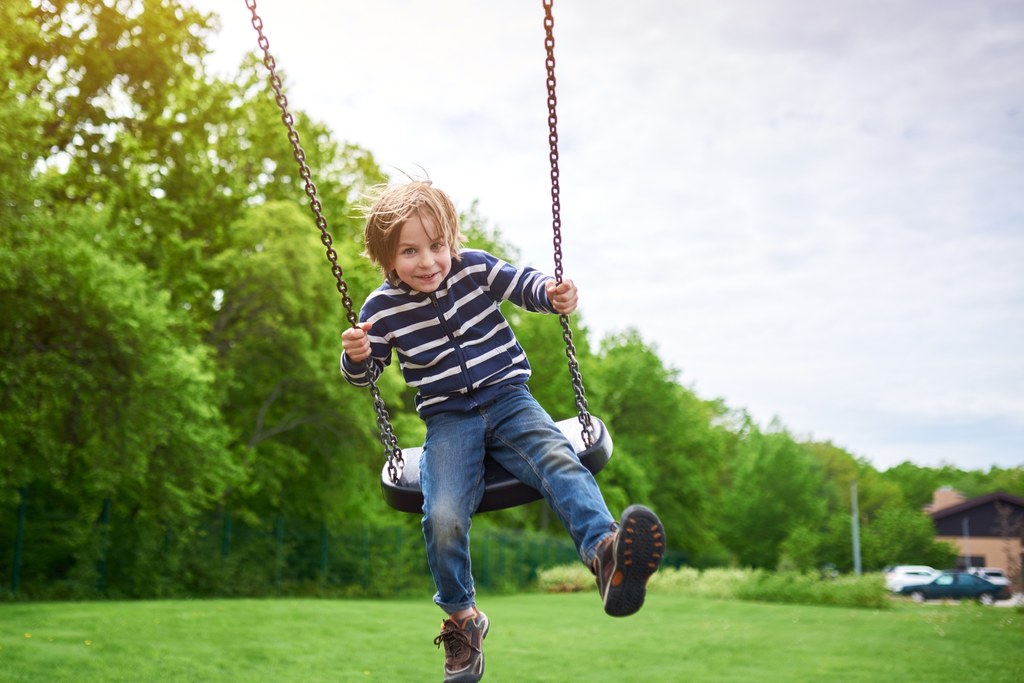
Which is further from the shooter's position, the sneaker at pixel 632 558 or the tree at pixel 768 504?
the tree at pixel 768 504

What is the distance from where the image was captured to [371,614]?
1817cm

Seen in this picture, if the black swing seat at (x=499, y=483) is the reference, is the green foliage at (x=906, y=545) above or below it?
above

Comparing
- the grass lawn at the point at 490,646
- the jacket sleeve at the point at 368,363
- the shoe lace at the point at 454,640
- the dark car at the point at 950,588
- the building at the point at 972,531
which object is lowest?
the grass lawn at the point at 490,646

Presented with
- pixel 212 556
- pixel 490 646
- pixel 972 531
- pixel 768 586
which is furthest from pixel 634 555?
pixel 972 531

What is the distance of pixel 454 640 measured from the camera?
12.4 ft

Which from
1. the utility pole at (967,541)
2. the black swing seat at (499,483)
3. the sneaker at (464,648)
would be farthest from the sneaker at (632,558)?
the utility pole at (967,541)

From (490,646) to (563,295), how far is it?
1083cm

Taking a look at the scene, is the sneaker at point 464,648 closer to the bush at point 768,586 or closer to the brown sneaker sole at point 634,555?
the brown sneaker sole at point 634,555

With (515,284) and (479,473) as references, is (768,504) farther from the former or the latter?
(479,473)

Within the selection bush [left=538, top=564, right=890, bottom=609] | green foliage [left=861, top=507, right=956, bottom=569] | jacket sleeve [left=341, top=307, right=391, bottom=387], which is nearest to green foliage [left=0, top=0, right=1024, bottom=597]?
bush [left=538, top=564, right=890, bottom=609]

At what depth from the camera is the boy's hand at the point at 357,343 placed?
379 cm

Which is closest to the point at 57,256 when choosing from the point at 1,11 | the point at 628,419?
the point at 1,11

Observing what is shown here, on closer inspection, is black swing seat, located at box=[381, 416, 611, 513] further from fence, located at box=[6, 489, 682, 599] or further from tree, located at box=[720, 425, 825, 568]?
tree, located at box=[720, 425, 825, 568]

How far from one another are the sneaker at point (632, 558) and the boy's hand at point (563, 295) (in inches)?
36.9
